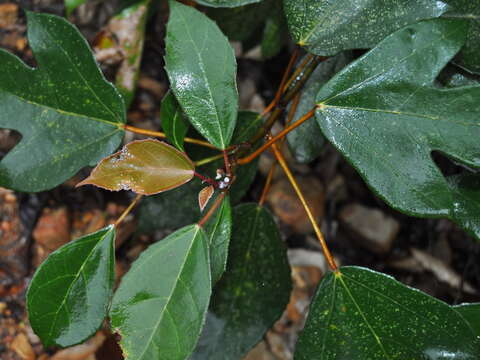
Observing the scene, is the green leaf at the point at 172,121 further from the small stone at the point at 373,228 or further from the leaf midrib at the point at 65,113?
the small stone at the point at 373,228

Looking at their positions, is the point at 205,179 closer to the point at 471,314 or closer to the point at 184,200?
the point at 184,200

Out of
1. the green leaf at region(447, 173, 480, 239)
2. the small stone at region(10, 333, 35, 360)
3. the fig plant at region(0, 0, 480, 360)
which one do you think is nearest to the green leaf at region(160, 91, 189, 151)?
the fig plant at region(0, 0, 480, 360)

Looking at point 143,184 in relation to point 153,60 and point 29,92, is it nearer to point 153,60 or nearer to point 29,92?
point 29,92

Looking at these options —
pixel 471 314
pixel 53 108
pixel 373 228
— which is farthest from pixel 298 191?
pixel 373 228

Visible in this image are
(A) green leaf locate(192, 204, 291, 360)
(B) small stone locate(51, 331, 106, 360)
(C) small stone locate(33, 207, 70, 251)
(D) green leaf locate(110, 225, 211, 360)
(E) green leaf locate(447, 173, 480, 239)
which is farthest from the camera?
(C) small stone locate(33, 207, 70, 251)

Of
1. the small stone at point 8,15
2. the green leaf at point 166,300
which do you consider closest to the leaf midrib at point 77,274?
the green leaf at point 166,300

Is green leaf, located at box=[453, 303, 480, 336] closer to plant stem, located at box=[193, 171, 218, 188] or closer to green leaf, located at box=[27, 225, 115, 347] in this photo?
plant stem, located at box=[193, 171, 218, 188]
